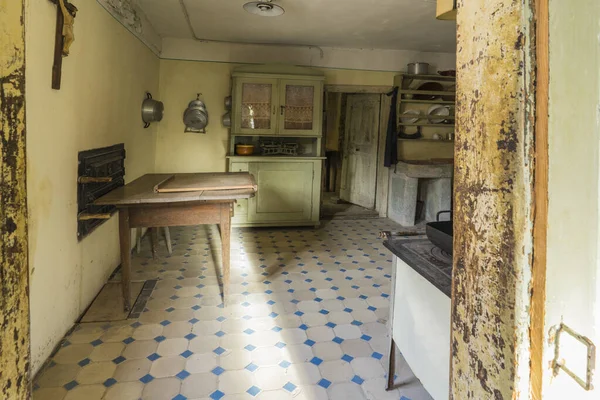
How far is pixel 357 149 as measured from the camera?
6.88 metres

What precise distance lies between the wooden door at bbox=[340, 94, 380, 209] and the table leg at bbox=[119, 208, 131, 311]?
4387mm

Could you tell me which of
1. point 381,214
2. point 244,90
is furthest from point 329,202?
point 244,90

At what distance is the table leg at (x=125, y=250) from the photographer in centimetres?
262

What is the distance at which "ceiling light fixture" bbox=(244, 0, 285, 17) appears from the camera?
362 cm

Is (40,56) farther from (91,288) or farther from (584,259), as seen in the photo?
(584,259)

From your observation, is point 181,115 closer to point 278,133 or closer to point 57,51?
point 278,133

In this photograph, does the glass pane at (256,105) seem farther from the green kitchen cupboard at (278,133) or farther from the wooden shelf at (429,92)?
the wooden shelf at (429,92)

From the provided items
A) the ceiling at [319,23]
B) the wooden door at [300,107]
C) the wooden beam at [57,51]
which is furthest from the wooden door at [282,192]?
the wooden beam at [57,51]

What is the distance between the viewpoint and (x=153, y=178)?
3.52 m

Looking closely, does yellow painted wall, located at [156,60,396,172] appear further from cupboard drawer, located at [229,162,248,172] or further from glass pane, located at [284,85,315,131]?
glass pane, located at [284,85,315,131]

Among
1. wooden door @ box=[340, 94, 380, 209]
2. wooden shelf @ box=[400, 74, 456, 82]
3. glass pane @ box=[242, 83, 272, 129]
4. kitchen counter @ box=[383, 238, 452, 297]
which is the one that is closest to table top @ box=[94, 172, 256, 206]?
kitchen counter @ box=[383, 238, 452, 297]

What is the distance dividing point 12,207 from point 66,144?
6.19 feet

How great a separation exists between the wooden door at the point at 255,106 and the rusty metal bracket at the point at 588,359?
474 centimetres

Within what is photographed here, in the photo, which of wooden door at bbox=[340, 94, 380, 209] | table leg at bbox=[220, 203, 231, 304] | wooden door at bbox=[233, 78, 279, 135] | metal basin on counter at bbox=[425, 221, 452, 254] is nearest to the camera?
metal basin on counter at bbox=[425, 221, 452, 254]
